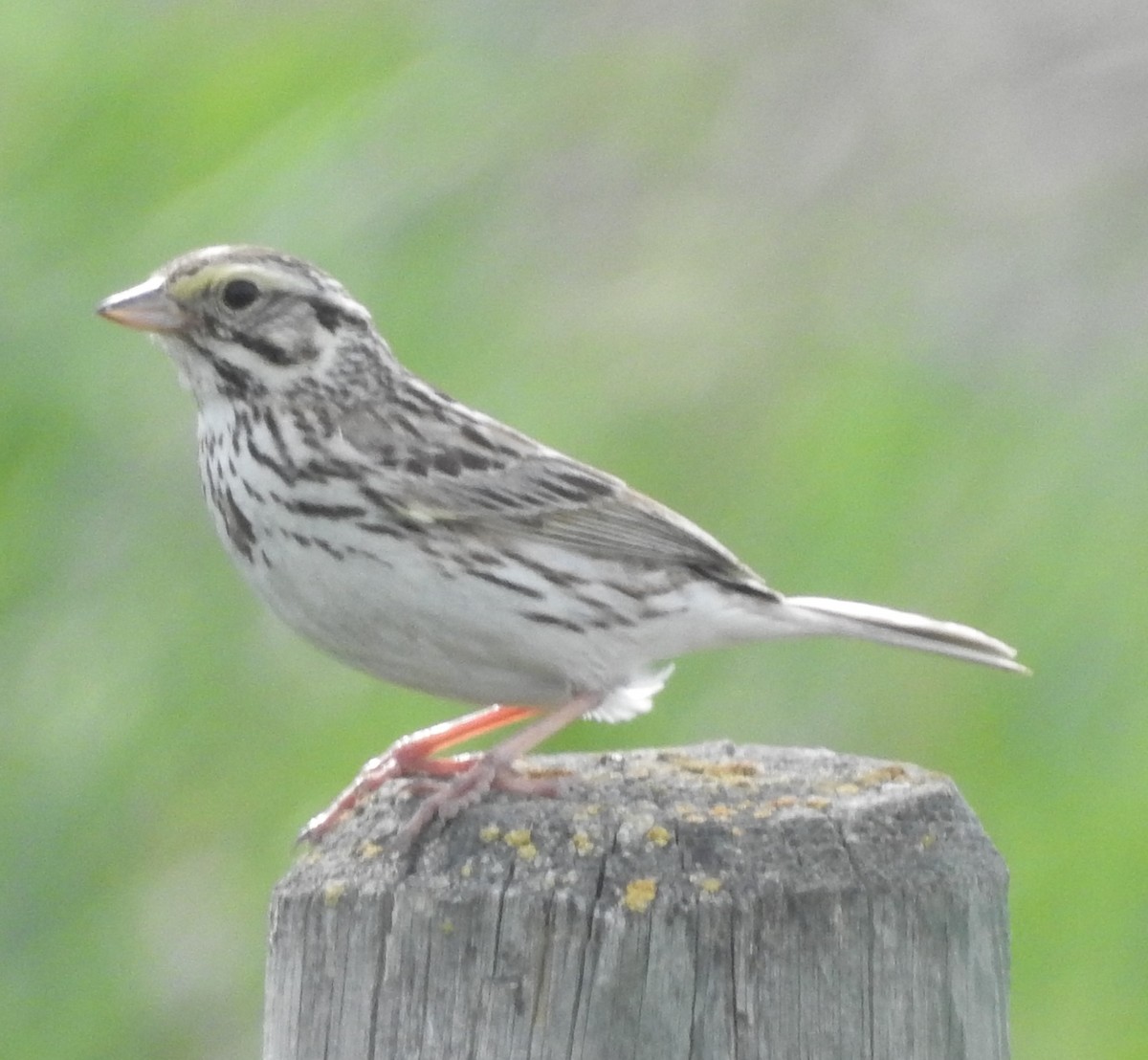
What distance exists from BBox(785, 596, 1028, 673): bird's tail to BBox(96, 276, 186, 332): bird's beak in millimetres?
1526


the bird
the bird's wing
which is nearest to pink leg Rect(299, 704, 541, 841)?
the bird

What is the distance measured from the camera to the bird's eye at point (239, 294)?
16.1 ft

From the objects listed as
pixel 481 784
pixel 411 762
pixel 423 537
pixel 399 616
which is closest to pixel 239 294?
pixel 423 537

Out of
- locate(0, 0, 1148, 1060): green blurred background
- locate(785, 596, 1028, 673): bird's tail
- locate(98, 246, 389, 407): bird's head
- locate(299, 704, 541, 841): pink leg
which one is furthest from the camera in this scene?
locate(98, 246, 389, 407): bird's head

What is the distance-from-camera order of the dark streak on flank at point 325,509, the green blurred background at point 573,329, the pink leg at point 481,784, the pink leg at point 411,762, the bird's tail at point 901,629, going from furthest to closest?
the dark streak on flank at point 325,509
the bird's tail at point 901,629
the green blurred background at point 573,329
the pink leg at point 411,762
the pink leg at point 481,784

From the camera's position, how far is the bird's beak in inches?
184

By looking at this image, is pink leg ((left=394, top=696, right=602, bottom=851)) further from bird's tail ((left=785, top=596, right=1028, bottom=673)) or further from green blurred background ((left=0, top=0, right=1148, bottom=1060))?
bird's tail ((left=785, top=596, right=1028, bottom=673))

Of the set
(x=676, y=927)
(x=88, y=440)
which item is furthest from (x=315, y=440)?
(x=676, y=927)

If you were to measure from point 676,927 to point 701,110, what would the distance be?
8.25 feet

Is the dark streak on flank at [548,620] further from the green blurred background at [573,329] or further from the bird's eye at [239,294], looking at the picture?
the bird's eye at [239,294]

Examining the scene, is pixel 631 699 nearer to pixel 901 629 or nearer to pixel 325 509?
pixel 901 629

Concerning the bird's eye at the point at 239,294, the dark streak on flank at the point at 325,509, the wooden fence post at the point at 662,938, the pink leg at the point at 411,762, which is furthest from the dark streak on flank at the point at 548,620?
the wooden fence post at the point at 662,938

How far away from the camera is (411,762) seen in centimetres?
444

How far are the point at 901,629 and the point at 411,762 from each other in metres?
1.14
